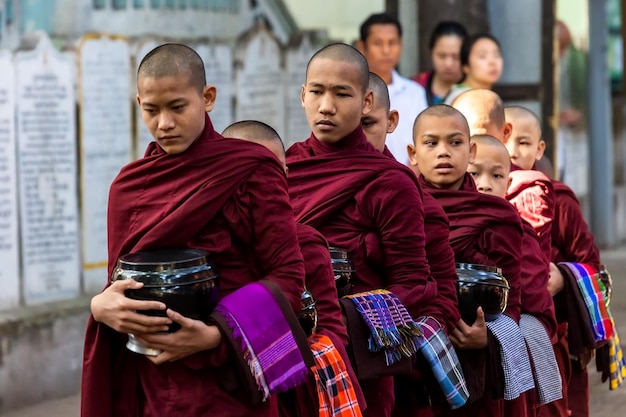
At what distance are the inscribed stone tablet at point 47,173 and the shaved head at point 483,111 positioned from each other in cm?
217

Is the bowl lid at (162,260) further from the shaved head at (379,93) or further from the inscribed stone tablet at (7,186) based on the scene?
the inscribed stone tablet at (7,186)

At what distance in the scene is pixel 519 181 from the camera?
17.5 ft

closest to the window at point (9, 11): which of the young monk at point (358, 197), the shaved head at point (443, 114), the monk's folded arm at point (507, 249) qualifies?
the shaved head at point (443, 114)

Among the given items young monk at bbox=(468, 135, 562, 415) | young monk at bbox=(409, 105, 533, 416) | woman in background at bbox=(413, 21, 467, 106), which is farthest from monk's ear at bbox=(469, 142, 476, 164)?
woman in background at bbox=(413, 21, 467, 106)

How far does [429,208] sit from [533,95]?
552cm

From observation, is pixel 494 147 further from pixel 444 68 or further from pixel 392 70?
pixel 444 68

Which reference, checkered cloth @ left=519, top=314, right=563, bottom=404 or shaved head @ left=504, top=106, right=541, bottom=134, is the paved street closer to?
shaved head @ left=504, top=106, right=541, bottom=134

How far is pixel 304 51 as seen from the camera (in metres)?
8.20

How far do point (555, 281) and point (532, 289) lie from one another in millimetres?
496

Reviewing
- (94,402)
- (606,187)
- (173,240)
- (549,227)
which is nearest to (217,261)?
(173,240)

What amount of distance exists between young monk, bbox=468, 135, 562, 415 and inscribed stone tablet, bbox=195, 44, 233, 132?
275 centimetres

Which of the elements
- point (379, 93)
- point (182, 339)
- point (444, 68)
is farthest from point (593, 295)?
point (182, 339)

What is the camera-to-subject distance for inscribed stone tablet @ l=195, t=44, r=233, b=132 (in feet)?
24.4

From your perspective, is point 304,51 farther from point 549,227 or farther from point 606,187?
point 606,187
